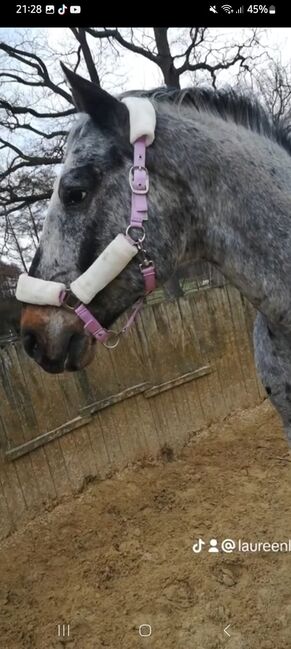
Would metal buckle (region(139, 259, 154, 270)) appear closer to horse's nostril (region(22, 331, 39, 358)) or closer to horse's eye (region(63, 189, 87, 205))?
horse's eye (region(63, 189, 87, 205))

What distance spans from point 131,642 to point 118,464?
194 centimetres

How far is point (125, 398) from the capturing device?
4535 mm

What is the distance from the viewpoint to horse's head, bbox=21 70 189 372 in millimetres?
1458

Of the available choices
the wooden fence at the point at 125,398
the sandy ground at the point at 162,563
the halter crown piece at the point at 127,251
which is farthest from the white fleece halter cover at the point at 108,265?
the wooden fence at the point at 125,398

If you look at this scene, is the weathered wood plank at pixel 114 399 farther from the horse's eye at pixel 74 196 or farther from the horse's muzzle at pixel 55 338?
the horse's eye at pixel 74 196

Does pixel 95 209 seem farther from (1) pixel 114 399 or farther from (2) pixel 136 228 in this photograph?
(1) pixel 114 399

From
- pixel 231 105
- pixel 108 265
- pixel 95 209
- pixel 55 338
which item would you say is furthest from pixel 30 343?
pixel 231 105

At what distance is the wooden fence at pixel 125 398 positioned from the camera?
Answer: 3914 millimetres

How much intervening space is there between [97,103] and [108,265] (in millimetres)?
526

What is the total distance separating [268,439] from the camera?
15.1 ft

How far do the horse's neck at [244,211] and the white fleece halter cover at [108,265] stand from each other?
0.59ft

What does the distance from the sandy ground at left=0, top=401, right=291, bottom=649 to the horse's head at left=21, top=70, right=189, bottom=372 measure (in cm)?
209
